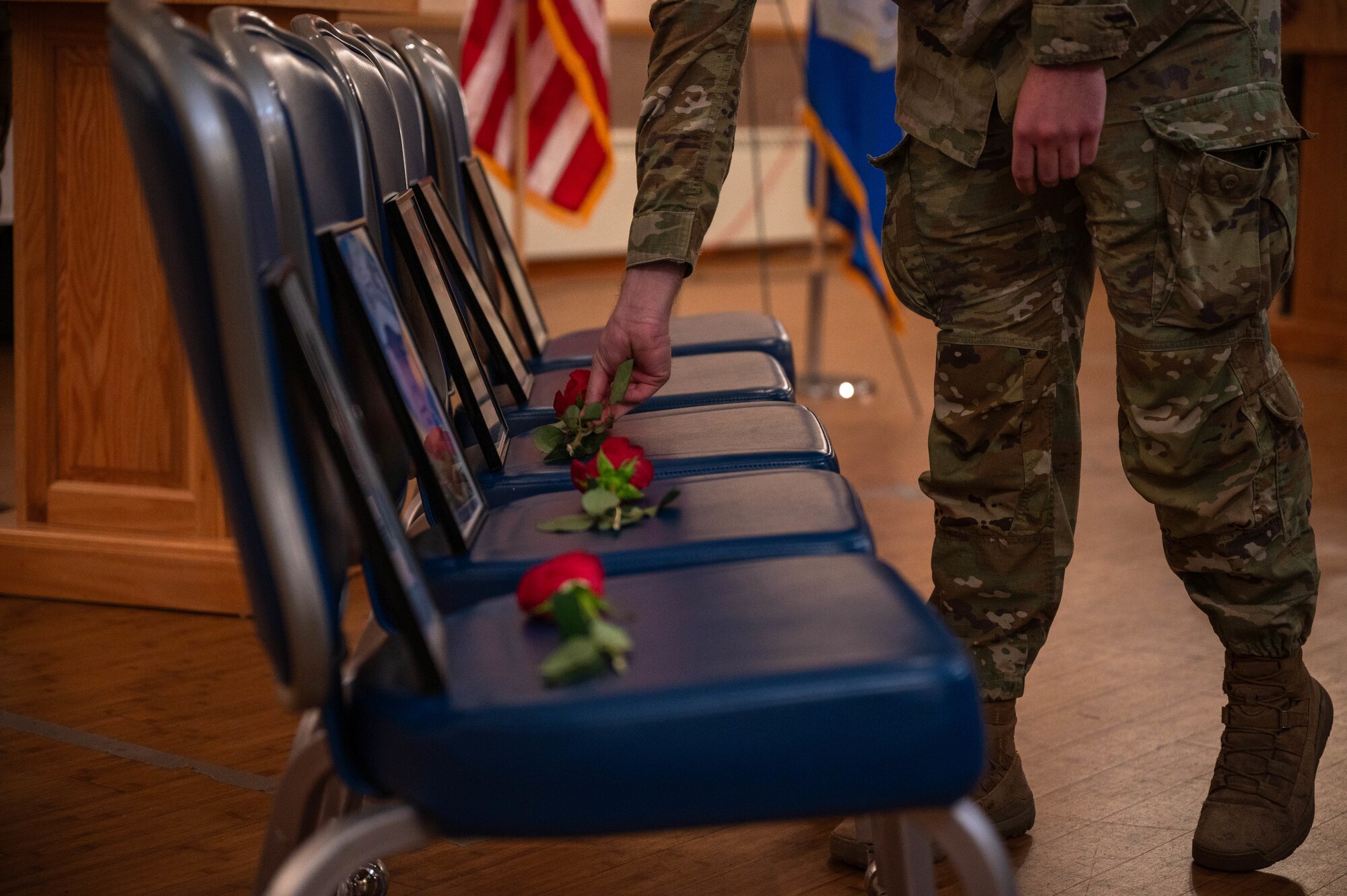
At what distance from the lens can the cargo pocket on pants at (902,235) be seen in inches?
58.9

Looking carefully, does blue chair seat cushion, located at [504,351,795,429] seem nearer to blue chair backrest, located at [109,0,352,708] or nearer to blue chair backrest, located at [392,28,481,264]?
blue chair backrest, located at [392,28,481,264]

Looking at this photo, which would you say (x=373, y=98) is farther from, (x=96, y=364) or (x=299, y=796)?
(x=96, y=364)

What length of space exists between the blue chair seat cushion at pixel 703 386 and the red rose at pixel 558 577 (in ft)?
2.56

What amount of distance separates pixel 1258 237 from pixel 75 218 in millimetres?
1802

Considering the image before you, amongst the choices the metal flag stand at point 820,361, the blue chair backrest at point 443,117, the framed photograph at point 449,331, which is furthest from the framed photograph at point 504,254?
the metal flag stand at point 820,361

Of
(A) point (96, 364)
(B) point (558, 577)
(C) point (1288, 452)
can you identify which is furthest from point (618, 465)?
(A) point (96, 364)

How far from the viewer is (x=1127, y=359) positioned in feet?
4.65

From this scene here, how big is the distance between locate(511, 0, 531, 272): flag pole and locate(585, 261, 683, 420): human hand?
3.00 m

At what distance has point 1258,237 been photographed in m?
1.36

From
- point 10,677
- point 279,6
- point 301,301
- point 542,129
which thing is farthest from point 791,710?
point 542,129

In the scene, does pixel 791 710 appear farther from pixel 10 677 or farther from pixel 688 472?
pixel 10 677

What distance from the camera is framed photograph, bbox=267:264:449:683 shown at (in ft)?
2.71

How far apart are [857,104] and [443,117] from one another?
2.37 metres

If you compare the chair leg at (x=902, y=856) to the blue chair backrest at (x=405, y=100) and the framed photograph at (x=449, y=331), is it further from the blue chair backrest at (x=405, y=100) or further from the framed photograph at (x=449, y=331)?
the blue chair backrest at (x=405, y=100)
